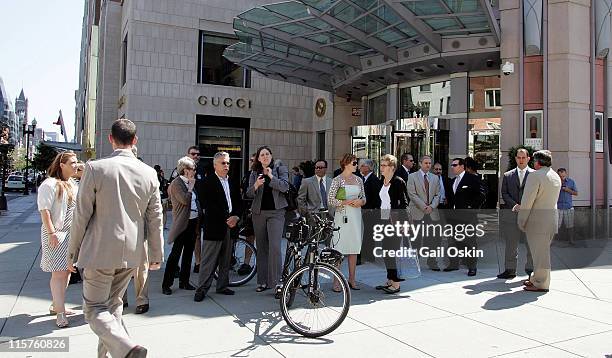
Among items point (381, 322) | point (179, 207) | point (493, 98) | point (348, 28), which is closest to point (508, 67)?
point (493, 98)

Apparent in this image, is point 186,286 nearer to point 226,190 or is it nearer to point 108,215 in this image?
point 226,190

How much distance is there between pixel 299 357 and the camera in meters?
4.20

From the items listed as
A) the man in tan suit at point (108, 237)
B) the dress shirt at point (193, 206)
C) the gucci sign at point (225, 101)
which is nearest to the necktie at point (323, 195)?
the dress shirt at point (193, 206)

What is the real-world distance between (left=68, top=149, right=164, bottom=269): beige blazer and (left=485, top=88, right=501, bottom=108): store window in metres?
12.6

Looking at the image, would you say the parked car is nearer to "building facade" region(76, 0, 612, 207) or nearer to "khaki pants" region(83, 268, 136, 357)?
"building facade" region(76, 0, 612, 207)

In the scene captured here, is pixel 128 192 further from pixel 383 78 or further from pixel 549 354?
pixel 383 78

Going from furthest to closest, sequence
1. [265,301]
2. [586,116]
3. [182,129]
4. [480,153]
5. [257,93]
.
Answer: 1. [257,93]
2. [182,129]
3. [480,153]
4. [586,116]
5. [265,301]

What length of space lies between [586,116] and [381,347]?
34.4 feet

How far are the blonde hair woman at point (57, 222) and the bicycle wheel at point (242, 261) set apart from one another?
100 inches

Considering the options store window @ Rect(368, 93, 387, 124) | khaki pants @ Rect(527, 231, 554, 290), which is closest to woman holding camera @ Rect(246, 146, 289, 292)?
khaki pants @ Rect(527, 231, 554, 290)

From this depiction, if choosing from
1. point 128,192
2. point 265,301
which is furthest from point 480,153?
point 128,192

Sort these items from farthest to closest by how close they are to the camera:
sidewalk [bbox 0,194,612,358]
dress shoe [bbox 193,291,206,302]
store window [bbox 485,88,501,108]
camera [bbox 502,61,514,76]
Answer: store window [bbox 485,88,501,108] → camera [bbox 502,61,514,76] → dress shoe [bbox 193,291,206,302] → sidewalk [bbox 0,194,612,358]

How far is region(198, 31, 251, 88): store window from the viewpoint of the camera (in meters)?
22.8

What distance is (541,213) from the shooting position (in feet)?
22.5
